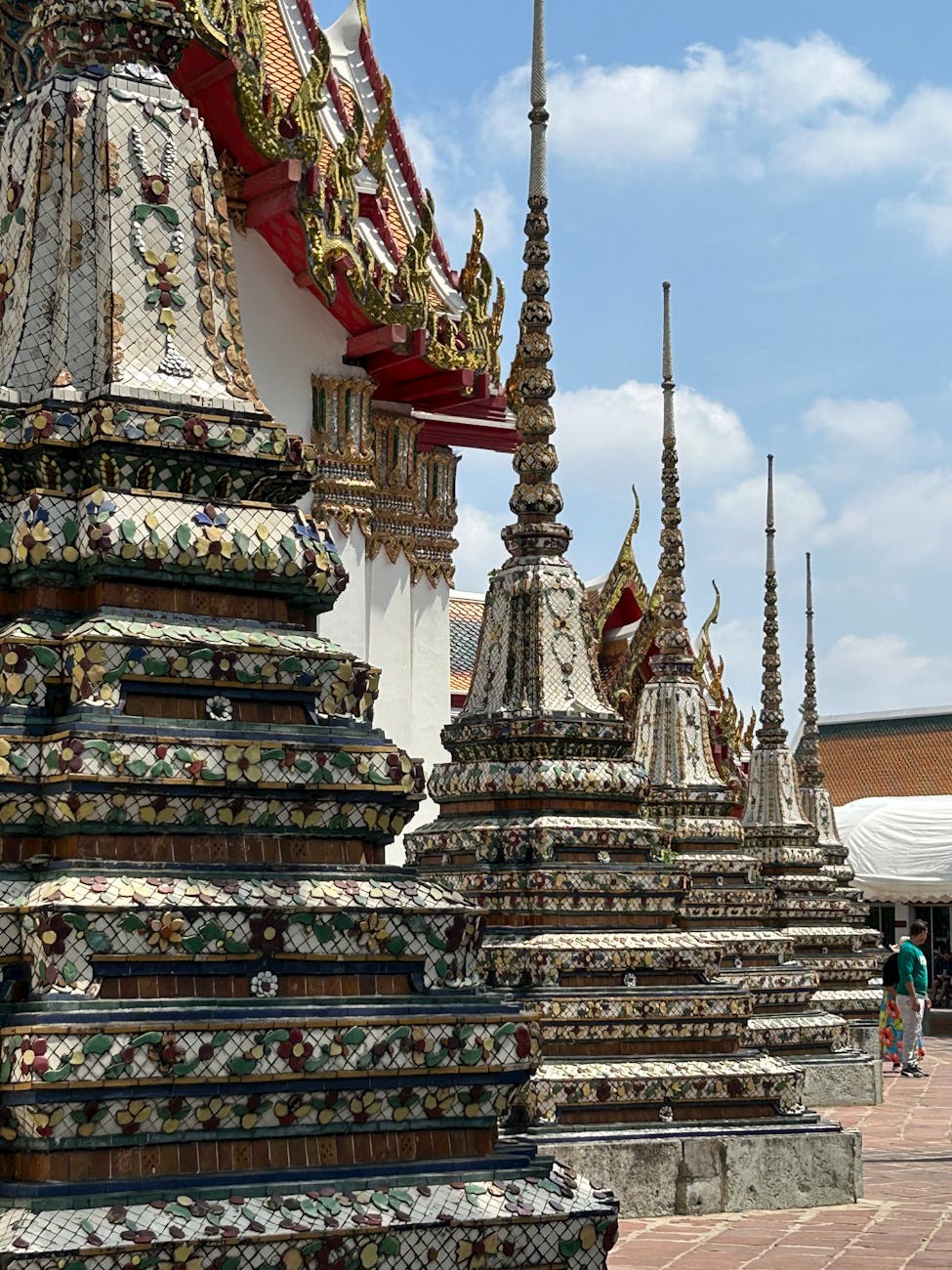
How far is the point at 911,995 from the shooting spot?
19.7m

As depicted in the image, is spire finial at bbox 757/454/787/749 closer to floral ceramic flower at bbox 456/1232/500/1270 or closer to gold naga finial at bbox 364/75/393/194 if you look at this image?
gold naga finial at bbox 364/75/393/194

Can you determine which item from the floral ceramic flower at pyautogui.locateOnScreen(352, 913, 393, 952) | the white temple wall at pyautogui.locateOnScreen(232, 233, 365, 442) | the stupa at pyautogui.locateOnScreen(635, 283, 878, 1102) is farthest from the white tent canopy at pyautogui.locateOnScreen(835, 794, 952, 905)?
the floral ceramic flower at pyautogui.locateOnScreen(352, 913, 393, 952)

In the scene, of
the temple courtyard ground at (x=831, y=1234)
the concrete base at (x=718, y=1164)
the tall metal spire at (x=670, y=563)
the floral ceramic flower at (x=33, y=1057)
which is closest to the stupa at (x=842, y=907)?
the tall metal spire at (x=670, y=563)

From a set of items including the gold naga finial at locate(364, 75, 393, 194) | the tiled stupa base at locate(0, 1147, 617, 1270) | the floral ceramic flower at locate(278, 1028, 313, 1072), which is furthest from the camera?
the gold naga finial at locate(364, 75, 393, 194)

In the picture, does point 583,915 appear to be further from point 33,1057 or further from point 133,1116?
point 33,1057

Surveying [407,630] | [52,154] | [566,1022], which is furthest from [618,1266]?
[407,630]

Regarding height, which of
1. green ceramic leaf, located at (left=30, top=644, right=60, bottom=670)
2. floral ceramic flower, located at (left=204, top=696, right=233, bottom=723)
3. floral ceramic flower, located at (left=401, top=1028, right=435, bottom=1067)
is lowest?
floral ceramic flower, located at (left=401, top=1028, right=435, bottom=1067)

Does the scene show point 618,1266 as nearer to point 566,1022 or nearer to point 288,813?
point 566,1022

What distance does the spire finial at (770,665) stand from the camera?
2044 cm

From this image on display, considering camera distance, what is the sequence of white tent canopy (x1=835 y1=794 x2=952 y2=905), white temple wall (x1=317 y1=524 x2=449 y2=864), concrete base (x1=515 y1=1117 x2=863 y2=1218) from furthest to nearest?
1. white tent canopy (x1=835 y1=794 x2=952 y2=905)
2. white temple wall (x1=317 y1=524 x2=449 y2=864)
3. concrete base (x1=515 y1=1117 x2=863 y2=1218)

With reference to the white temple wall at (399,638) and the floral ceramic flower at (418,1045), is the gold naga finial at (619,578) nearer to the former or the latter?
the white temple wall at (399,638)

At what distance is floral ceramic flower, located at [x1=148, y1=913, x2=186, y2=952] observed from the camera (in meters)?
4.96

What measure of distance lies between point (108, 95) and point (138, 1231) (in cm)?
308

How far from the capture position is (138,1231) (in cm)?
466
